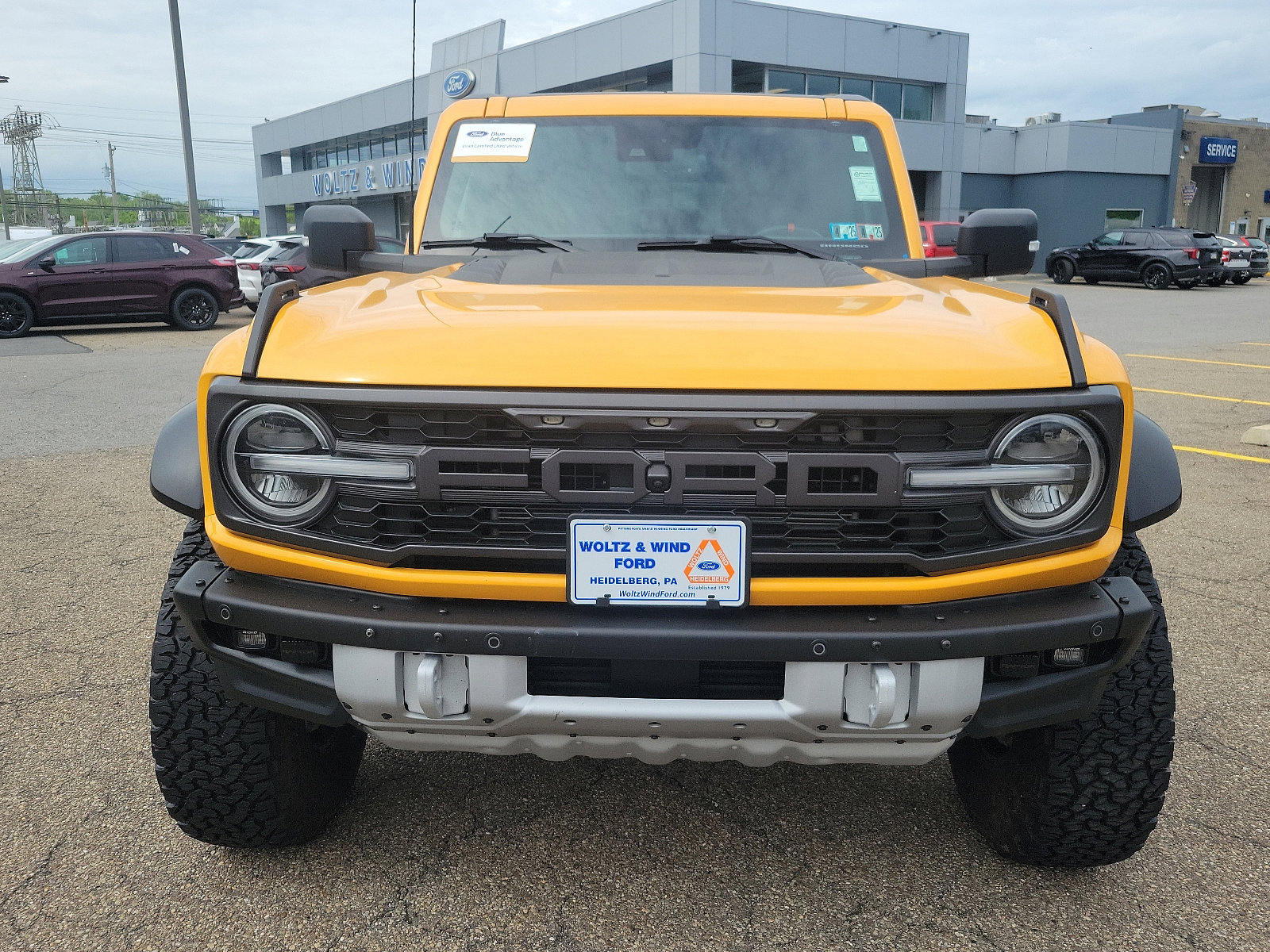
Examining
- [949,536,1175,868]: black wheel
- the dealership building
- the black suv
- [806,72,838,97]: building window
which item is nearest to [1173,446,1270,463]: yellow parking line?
[949,536,1175,868]: black wheel

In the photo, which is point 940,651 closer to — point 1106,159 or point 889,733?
point 889,733

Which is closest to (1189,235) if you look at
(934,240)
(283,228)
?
(934,240)

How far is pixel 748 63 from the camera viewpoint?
30031 millimetres

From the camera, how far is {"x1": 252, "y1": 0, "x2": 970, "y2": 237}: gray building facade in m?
29.0

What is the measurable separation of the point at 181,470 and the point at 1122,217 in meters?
43.2

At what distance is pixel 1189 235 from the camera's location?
2406cm

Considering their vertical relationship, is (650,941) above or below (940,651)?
below

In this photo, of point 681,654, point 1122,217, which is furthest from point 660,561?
point 1122,217

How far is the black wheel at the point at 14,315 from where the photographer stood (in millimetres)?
13891

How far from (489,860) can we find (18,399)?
8.41m

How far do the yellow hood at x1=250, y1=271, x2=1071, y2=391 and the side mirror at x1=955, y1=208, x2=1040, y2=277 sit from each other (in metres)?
1.00

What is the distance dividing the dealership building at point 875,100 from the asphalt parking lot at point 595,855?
71.9 ft

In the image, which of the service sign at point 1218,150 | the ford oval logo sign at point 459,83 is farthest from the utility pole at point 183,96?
the service sign at point 1218,150

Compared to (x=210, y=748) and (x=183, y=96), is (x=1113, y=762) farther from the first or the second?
(x=183, y=96)
